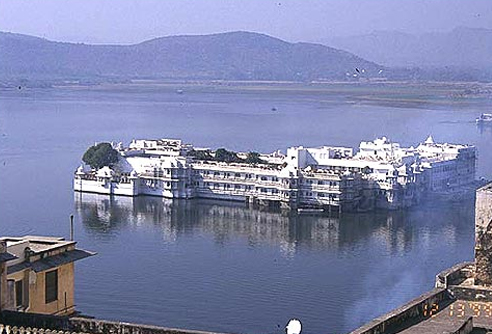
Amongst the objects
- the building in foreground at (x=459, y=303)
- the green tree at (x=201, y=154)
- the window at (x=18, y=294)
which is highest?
the window at (x=18, y=294)

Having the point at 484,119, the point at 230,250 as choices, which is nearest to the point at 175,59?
the point at 484,119

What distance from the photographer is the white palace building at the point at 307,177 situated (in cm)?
1691

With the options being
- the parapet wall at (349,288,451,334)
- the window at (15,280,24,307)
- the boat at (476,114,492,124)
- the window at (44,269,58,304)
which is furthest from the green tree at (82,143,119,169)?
the boat at (476,114,492,124)

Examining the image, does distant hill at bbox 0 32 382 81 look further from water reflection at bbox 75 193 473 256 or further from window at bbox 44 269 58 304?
window at bbox 44 269 58 304

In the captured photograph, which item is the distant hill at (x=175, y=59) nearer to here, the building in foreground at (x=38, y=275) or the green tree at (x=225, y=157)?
the green tree at (x=225, y=157)

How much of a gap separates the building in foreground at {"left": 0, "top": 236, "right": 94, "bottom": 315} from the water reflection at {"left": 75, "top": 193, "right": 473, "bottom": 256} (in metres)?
8.00

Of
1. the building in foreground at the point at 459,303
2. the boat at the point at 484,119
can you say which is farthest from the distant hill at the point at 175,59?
the building in foreground at the point at 459,303

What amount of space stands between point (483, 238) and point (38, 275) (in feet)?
7.10

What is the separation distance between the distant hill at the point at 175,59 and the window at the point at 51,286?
64.0m

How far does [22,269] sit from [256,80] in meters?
80.8

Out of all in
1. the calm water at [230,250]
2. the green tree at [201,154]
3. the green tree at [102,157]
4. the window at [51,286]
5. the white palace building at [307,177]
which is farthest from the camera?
the green tree at [201,154]

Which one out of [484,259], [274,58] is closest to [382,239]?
[484,259]

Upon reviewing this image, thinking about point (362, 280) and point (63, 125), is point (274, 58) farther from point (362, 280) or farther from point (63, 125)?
point (362, 280)

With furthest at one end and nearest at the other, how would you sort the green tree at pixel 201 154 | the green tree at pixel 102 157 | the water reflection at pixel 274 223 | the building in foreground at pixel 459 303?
the green tree at pixel 201 154 → the green tree at pixel 102 157 → the water reflection at pixel 274 223 → the building in foreground at pixel 459 303
